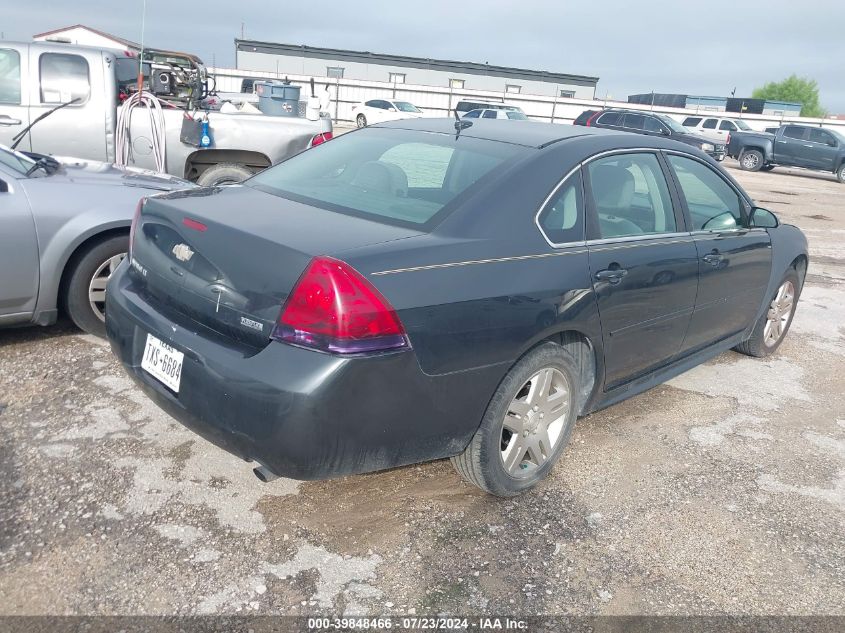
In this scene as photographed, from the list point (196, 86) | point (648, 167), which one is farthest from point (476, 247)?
point (196, 86)

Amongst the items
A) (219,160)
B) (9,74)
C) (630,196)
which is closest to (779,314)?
(630,196)

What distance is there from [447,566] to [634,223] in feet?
6.26

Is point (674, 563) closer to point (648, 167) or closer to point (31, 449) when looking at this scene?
point (648, 167)

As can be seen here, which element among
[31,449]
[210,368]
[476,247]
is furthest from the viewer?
[31,449]

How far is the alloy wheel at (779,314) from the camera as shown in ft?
16.9

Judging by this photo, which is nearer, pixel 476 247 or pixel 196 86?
pixel 476 247

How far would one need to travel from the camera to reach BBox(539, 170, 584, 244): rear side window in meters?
3.05

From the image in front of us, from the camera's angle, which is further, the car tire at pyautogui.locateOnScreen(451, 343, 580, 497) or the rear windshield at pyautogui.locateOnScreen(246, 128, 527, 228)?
the rear windshield at pyautogui.locateOnScreen(246, 128, 527, 228)

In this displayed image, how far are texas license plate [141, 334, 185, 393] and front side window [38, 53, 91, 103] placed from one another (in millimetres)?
5002

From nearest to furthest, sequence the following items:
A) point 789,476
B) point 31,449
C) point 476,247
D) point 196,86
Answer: point 476,247
point 31,449
point 789,476
point 196,86

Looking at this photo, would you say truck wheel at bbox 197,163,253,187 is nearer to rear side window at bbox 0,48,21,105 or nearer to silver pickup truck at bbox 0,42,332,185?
silver pickup truck at bbox 0,42,332,185

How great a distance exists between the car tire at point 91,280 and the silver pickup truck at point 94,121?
258 cm

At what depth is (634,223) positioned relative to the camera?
3.58 m

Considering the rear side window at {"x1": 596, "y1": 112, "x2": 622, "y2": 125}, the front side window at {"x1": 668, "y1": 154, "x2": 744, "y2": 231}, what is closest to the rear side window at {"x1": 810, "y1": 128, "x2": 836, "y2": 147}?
the rear side window at {"x1": 596, "y1": 112, "x2": 622, "y2": 125}
